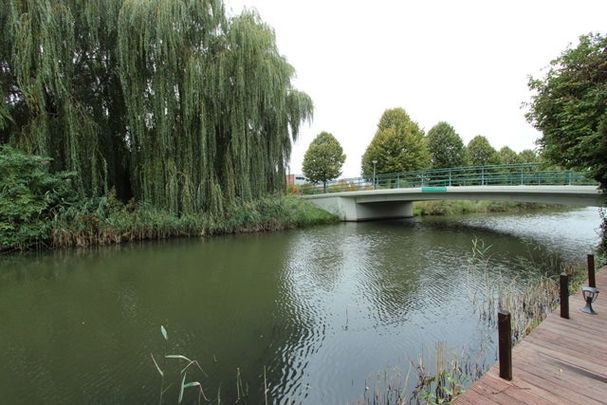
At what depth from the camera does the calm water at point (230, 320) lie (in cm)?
335

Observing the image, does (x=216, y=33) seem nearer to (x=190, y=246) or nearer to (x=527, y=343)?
(x=190, y=246)

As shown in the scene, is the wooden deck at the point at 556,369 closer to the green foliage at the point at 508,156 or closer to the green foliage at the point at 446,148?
the green foliage at the point at 446,148

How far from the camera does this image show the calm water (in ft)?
11.0

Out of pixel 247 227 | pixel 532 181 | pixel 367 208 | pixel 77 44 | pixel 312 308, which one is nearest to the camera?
pixel 312 308

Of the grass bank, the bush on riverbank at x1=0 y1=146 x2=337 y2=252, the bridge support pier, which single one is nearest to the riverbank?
the bush on riverbank at x1=0 y1=146 x2=337 y2=252

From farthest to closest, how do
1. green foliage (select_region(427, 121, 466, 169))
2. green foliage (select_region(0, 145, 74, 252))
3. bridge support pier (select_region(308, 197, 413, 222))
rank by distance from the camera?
green foliage (select_region(427, 121, 466, 169)) → bridge support pier (select_region(308, 197, 413, 222)) → green foliage (select_region(0, 145, 74, 252))

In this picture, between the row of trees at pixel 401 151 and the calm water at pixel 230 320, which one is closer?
Answer: the calm water at pixel 230 320

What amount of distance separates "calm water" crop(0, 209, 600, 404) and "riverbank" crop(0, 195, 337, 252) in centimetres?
98

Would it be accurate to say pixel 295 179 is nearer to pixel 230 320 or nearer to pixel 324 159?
pixel 324 159

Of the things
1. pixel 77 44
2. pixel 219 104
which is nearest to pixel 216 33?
pixel 219 104

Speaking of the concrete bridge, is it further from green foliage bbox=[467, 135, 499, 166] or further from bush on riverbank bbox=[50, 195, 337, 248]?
green foliage bbox=[467, 135, 499, 166]

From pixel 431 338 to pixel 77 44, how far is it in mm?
13278

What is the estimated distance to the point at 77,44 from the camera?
10.8 m

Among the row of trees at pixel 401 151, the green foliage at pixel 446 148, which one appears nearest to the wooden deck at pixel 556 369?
the row of trees at pixel 401 151
